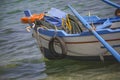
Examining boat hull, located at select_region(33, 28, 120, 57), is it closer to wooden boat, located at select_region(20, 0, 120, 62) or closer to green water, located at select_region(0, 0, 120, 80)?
wooden boat, located at select_region(20, 0, 120, 62)

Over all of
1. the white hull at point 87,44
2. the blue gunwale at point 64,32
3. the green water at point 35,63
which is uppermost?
the blue gunwale at point 64,32

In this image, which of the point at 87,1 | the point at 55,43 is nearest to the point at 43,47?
the point at 55,43

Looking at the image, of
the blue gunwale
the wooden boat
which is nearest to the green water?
the wooden boat

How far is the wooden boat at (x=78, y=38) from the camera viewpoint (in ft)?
31.6

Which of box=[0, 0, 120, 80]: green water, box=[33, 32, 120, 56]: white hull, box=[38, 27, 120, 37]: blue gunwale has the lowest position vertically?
box=[0, 0, 120, 80]: green water

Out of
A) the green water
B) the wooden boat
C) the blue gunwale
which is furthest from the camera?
the green water

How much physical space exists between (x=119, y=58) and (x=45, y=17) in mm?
3984

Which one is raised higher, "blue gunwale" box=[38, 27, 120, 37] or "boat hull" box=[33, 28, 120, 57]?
"blue gunwale" box=[38, 27, 120, 37]

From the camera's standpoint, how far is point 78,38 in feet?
33.1

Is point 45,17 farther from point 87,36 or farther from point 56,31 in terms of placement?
point 87,36

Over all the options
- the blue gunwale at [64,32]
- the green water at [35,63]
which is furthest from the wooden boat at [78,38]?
the green water at [35,63]

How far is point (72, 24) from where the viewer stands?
1091 centimetres

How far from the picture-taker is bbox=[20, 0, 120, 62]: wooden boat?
9633 mm

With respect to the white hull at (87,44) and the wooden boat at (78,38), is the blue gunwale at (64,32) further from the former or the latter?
the white hull at (87,44)
